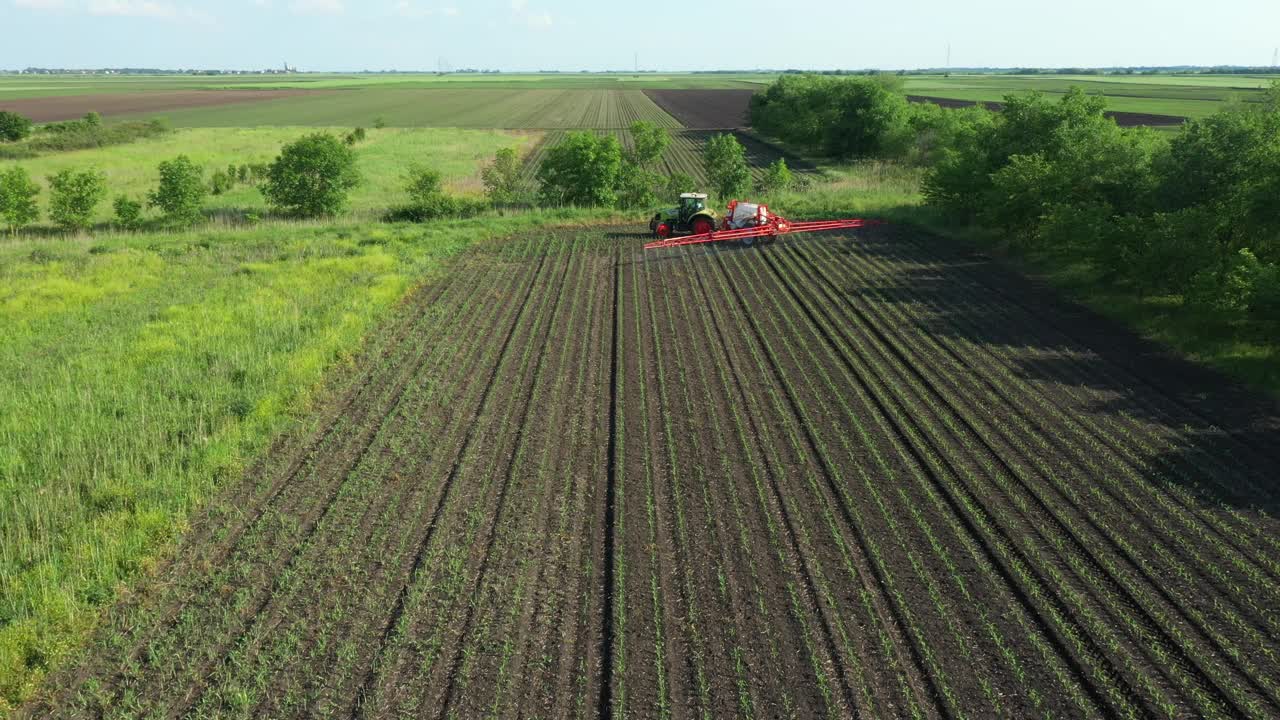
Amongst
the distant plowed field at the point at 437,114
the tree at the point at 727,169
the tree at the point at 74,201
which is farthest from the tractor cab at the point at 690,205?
the distant plowed field at the point at 437,114

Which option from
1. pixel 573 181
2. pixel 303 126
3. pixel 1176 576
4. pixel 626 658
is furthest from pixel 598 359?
pixel 303 126

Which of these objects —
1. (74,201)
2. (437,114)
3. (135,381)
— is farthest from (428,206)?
(437,114)

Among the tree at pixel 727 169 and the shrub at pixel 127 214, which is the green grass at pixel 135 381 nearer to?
the shrub at pixel 127 214

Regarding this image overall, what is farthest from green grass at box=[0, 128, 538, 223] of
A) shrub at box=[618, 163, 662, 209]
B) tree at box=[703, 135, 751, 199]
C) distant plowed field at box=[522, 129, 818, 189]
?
tree at box=[703, 135, 751, 199]

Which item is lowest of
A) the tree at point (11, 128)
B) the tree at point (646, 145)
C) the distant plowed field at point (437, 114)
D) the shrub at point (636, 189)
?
the shrub at point (636, 189)

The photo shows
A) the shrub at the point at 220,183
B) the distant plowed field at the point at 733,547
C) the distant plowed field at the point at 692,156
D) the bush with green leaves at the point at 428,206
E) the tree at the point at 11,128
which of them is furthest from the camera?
the tree at the point at 11,128

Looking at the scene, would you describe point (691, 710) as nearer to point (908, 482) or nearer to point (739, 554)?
point (739, 554)

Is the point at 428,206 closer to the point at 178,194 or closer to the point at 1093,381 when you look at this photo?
the point at 178,194
